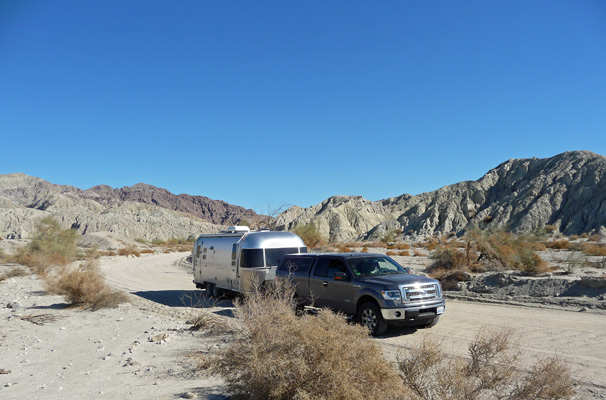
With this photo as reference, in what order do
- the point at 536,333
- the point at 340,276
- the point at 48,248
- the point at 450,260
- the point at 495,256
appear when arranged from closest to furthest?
the point at 536,333
the point at 340,276
the point at 495,256
the point at 450,260
the point at 48,248

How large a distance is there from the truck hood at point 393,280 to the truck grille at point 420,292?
4.6 inches

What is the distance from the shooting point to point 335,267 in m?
11.1

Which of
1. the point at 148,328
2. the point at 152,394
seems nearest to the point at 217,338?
the point at 148,328

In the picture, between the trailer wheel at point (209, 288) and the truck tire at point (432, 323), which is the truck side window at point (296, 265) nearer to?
the truck tire at point (432, 323)

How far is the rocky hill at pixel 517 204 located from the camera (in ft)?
206

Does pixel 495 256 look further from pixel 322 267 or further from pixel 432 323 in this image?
pixel 322 267

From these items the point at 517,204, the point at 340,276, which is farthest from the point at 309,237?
the point at 517,204

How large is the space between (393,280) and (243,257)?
19.7ft

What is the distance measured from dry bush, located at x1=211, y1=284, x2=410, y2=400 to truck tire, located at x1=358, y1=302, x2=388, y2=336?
14.5 ft

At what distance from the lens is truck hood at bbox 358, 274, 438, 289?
9.59 metres

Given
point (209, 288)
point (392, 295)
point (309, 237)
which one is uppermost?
point (309, 237)

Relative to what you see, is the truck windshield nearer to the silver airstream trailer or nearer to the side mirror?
the side mirror

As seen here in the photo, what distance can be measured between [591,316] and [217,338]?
30.9ft

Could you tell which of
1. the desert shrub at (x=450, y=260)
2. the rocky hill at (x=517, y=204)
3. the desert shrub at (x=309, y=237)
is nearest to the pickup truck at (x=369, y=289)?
the desert shrub at (x=450, y=260)
